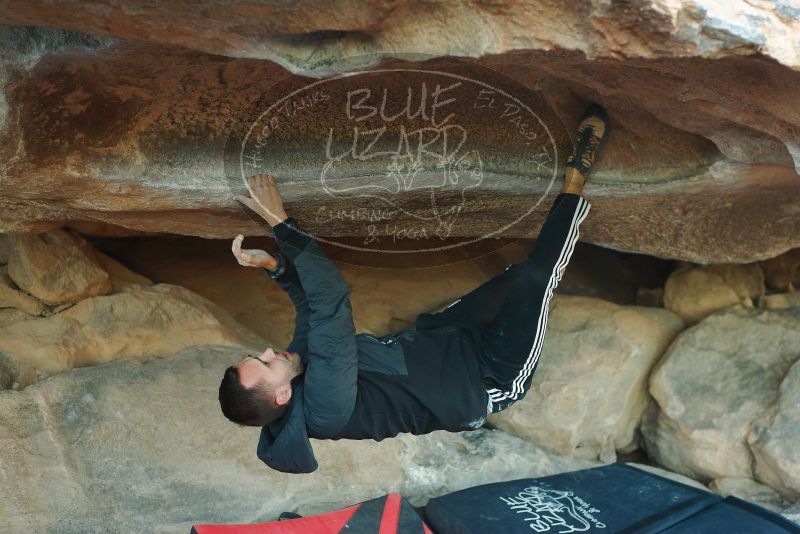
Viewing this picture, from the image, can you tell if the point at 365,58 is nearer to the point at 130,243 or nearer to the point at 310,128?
the point at 310,128

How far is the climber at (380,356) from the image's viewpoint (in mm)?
1706

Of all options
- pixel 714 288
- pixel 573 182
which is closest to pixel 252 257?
pixel 573 182

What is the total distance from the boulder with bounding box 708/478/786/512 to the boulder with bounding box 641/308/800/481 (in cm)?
3

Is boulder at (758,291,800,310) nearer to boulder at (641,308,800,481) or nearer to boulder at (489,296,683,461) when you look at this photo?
boulder at (641,308,800,481)

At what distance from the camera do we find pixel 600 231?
8.58 feet

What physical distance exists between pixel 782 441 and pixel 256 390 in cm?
188

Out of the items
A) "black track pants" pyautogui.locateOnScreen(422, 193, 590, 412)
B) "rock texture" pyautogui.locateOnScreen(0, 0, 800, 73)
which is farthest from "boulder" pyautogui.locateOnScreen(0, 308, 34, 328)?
"black track pants" pyautogui.locateOnScreen(422, 193, 590, 412)

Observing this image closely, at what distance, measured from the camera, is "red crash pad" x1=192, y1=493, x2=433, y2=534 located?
2308 millimetres

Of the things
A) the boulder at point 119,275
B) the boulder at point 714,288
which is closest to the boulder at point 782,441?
the boulder at point 714,288

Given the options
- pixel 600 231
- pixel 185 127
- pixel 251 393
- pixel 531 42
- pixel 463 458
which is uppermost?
pixel 531 42

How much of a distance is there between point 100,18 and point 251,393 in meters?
0.84

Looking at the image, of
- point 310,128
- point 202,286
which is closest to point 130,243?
point 202,286

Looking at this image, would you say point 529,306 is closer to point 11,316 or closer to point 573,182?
point 573,182

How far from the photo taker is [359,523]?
2396mm
